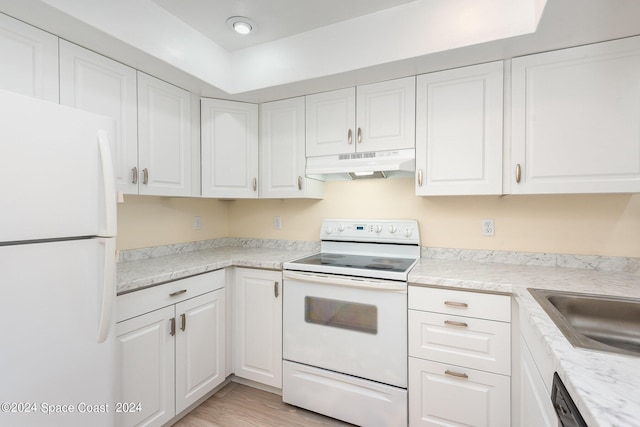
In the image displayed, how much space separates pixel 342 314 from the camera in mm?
1796

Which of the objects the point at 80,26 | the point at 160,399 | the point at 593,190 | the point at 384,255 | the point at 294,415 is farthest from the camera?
the point at 384,255

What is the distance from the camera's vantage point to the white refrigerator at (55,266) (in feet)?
3.03

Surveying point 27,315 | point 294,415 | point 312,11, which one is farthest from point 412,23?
point 294,415

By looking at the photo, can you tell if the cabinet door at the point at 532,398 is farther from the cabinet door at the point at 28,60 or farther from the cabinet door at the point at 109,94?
the cabinet door at the point at 28,60

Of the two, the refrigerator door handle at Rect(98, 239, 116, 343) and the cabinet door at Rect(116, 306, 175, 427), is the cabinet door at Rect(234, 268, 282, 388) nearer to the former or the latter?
the cabinet door at Rect(116, 306, 175, 427)

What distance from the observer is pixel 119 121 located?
1.73m

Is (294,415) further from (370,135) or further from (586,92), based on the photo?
(586,92)

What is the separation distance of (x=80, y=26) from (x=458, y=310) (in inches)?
91.9

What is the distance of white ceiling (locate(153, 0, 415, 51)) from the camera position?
5.57ft

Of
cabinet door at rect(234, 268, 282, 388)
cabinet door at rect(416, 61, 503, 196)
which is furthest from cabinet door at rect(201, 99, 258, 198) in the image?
cabinet door at rect(416, 61, 503, 196)

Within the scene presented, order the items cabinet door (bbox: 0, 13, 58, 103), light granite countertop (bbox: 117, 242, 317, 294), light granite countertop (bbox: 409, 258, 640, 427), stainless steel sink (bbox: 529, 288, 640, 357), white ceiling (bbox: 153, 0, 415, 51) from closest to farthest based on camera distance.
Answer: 1. light granite countertop (bbox: 409, 258, 640, 427)
2. stainless steel sink (bbox: 529, 288, 640, 357)
3. cabinet door (bbox: 0, 13, 58, 103)
4. light granite countertop (bbox: 117, 242, 317, 294)
5. white ceiling (bbox: 153, 0, 415, 51)

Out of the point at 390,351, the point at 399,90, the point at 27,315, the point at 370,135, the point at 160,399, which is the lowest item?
the point at 160,399

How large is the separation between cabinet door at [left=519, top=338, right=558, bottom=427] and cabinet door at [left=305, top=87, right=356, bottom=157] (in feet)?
4.92

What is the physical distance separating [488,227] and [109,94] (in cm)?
249
